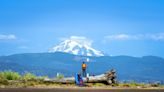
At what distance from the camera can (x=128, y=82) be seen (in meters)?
66.9

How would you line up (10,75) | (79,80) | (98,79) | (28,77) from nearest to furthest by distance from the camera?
(79,80)
(98,79)
(10,75)
(28,77)

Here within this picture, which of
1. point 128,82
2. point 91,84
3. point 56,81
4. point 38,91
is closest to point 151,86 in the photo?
point 128,82

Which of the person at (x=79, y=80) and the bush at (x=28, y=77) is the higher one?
the bush at (x=28, y=77)

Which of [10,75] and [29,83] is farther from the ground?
[10,75]

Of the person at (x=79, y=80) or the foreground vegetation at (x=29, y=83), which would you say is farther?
the person at (x=79, y=80)

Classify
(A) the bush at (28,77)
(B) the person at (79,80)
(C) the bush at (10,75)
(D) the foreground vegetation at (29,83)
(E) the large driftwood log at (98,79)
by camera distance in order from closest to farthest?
(D) the foreground vegetation at (29,83) < (B) the person at (79,80) < (E) the large driftwood log at (98,79) < (A) the bush at (28,77) < (C) the bush at (10,75)

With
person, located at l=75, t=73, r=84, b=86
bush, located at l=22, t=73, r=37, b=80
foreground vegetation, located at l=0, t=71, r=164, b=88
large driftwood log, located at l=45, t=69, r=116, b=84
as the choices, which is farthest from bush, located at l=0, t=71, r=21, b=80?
person, located at l=75, t=73, r=84, b=86

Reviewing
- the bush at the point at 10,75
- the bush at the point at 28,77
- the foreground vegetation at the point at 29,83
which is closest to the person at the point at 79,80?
the foreground vegetation at the point at 29,83

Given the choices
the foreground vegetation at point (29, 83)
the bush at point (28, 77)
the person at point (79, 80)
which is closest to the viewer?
the foreground vegetation at point (29, 83)

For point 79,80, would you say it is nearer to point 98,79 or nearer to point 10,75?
point 98,79

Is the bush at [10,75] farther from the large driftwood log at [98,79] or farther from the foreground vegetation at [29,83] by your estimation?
the large driftwood log at [98,79]

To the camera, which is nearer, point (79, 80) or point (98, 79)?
point (79, 80)

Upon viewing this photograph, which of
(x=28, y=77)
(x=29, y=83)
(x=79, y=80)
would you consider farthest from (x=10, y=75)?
(x=79, y=80)

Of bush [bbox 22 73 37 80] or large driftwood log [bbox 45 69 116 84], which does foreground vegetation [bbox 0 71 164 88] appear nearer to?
bush [bbox 22 73 37 80]
